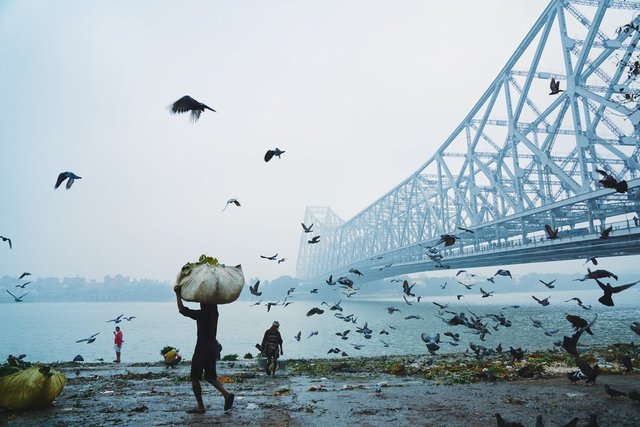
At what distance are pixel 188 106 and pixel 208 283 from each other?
2.36 meters

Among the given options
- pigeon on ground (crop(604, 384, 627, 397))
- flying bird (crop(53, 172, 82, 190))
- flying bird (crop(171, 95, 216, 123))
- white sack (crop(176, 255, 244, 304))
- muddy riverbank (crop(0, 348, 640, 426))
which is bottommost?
muddy riverbank (crop(0, 348, 640, 426))

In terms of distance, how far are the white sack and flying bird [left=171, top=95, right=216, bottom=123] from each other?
1975mm

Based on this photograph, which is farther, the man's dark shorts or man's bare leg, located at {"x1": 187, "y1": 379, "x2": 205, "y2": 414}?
man's bare leg, located at {"x1": 187, "y1": 379, "x2": 205, "y2": 414}

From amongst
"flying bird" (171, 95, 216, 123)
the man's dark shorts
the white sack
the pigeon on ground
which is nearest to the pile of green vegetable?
the man's dark shorts

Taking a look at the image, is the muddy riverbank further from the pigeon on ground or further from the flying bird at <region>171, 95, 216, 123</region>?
the flying bird at <region>171, 95, 216, 123</region>

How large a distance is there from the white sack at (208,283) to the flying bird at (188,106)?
197 centimetres

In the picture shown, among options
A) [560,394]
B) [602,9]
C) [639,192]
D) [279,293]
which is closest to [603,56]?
[602,9]

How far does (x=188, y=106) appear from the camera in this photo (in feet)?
18.1

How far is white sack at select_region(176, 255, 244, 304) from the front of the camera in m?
5.03

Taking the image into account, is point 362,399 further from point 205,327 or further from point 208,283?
point 208,283

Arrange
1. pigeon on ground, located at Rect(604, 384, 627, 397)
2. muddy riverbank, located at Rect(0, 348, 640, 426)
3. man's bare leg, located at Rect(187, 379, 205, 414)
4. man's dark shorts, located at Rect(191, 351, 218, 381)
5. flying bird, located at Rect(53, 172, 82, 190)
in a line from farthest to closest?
flying bird, located at Rect(53, 172, 82, 190)
pigeon on ground, located at Rect(604, 384, 627, 397)
man's bare leg, located at Rect(187, 379, 205, 414)
man's dark shorts, located at Rect(191, 351, 218, 381)
muddy riverbank, located at Rect(0, 348, 640, 426)

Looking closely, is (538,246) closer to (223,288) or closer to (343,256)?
(223,288)

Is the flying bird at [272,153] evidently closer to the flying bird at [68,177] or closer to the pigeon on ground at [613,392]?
the flying bird at [68,177]

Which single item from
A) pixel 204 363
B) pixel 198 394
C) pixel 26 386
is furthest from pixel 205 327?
pixel 26 386
